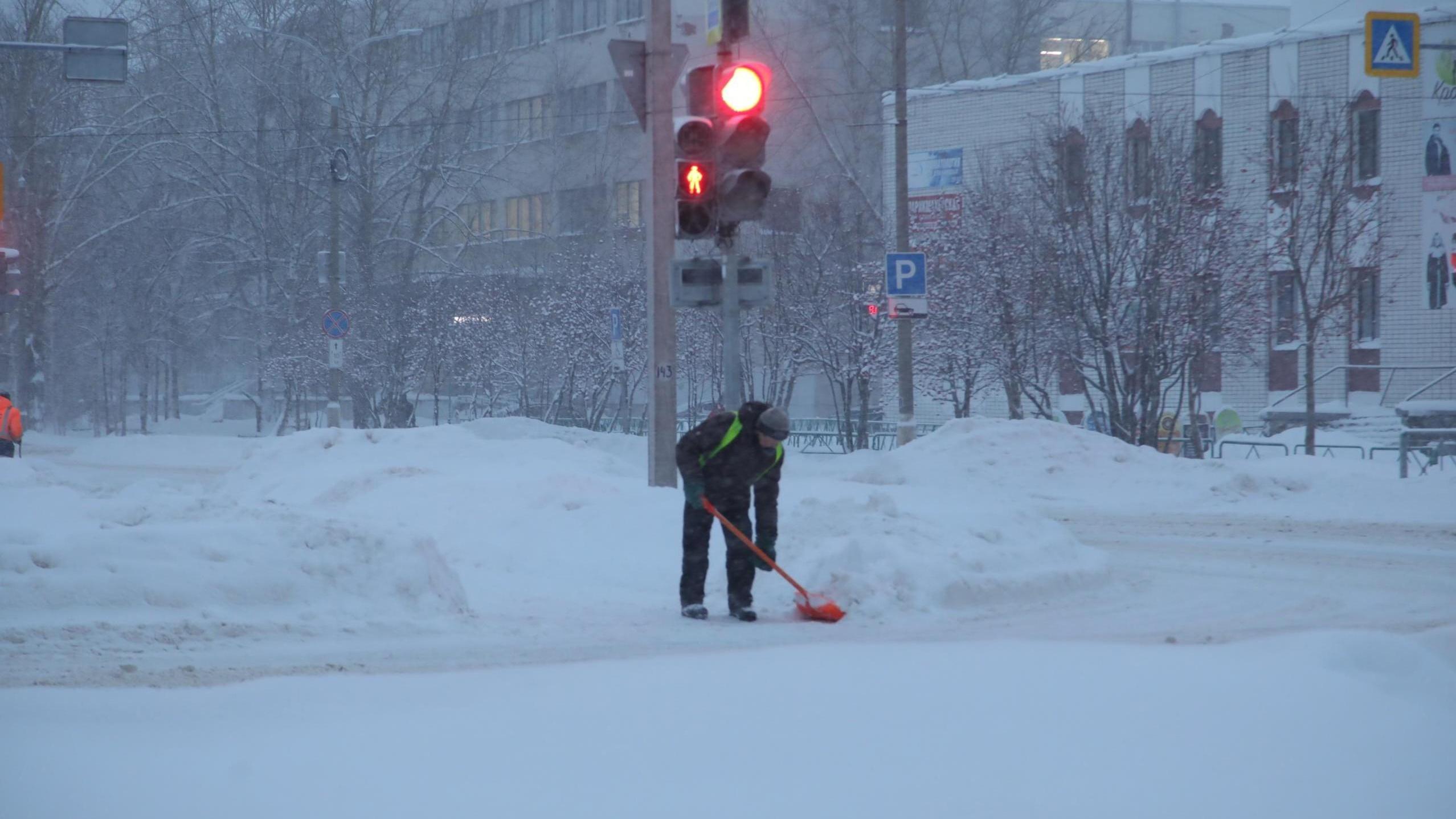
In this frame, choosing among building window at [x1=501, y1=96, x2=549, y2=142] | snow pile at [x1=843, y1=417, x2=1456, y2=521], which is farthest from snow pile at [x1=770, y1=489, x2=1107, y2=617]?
building window at [x1=501, y1=96, x2=549, y2=142]

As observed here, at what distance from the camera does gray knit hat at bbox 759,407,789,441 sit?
8711mm

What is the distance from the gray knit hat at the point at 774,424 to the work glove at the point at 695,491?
53cm

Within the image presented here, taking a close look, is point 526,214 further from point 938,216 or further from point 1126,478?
point 1126,478

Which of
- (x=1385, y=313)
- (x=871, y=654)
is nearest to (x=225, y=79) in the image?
(x=1385, y=313)

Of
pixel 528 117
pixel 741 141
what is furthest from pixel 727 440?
pixel 528 117

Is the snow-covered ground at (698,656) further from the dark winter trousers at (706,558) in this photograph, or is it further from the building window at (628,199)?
the building window at (628,199)

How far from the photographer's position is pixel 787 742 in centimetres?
491

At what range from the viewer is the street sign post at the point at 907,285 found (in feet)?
63.5

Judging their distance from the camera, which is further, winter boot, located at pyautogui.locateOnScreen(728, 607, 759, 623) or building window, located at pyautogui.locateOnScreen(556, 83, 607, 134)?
building window, located at pyautogui.locateOnScreen(556, 83, 607, 134)

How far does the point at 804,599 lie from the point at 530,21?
50010mm

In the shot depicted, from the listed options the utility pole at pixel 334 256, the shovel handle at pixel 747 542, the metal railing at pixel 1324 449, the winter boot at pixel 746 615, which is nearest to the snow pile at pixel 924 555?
the shovel handle at pixel 747 542

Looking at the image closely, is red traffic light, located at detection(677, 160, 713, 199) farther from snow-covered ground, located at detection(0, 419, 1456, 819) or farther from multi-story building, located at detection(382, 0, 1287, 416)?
multi-story building, located at detection(382, 0, 1287, 416)

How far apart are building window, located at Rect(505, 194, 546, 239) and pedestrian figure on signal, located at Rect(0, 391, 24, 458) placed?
32.4m

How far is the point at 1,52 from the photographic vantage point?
35.2m
